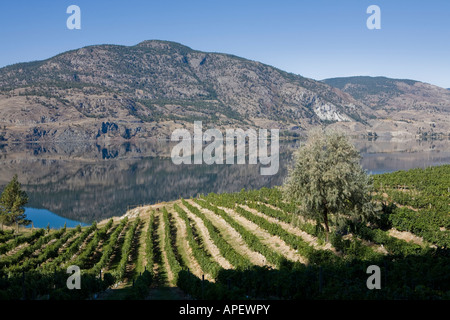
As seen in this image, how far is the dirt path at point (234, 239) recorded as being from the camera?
35719 millimetres

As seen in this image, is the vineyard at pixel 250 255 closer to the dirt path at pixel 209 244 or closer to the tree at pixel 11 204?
the dirt path at pixel 209 244

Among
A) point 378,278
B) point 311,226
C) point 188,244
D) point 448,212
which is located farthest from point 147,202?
point 378,278

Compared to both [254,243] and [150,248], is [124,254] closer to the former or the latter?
Result: [150,248]

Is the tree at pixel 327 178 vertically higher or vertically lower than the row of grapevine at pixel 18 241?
higher

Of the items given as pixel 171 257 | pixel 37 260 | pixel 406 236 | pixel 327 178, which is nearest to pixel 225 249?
pixel 171 257

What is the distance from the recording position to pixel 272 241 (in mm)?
39500

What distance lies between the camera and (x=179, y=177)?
138250mm

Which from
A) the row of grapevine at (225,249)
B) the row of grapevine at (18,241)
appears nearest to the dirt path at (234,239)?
the row of grapevine at (225,249)

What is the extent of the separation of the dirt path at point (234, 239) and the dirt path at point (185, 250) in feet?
16.1

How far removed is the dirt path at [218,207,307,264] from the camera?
33.4 meters

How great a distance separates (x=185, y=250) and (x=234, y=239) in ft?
21.7

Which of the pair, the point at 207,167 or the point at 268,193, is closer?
the point at 268,193
